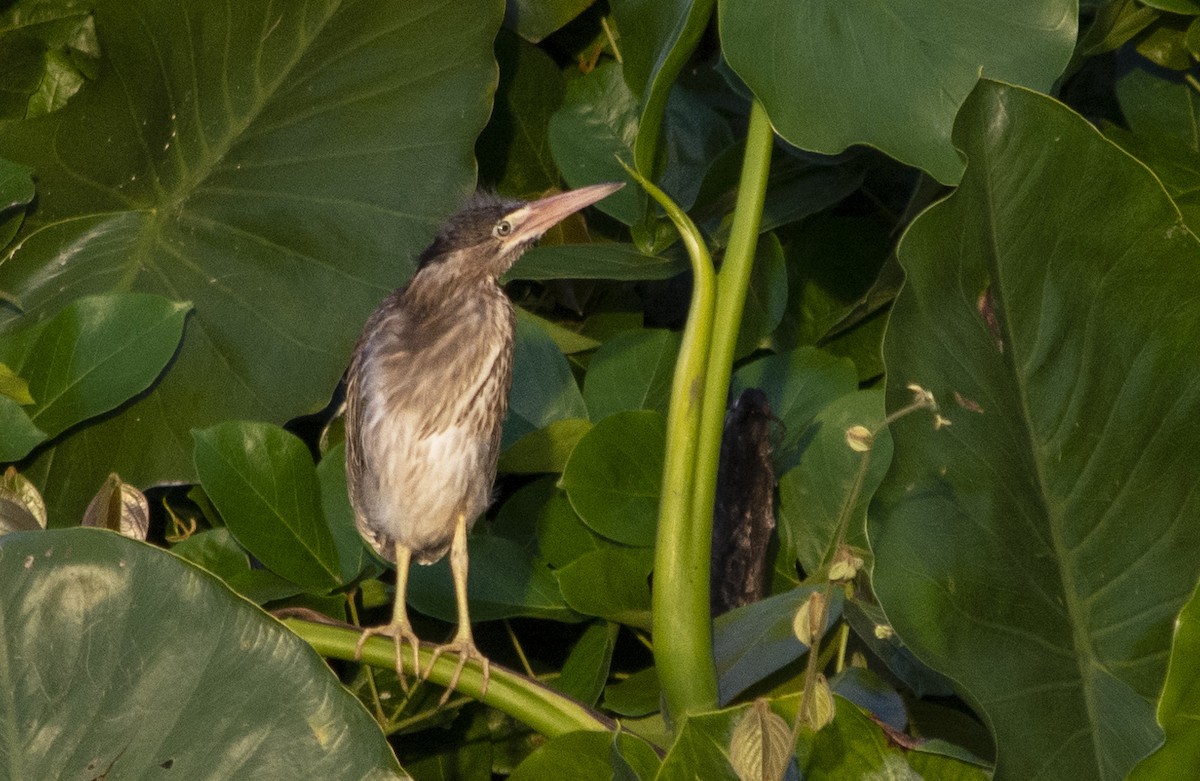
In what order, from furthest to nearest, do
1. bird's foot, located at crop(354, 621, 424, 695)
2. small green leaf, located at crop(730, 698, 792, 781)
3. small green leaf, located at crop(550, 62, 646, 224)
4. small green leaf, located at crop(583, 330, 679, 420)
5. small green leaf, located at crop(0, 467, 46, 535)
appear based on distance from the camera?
1. small green leaf, located at crop(550, 62, 646, 224)
2. small green leaf, located at crop(583, 330, 679, 420)
3. small green leaf, located at crop(0, 467, 46, 535)
4. bird's foot, located at crop(354, 621, 424, 695)
5. small green leaf, located at crop(730, 698, 792, 781)

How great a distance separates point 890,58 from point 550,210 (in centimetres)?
57

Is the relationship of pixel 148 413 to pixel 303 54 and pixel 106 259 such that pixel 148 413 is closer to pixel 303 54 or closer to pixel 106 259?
pixel 106 259

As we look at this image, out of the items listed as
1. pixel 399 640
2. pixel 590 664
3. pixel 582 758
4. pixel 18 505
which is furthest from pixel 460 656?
pixel 18 505

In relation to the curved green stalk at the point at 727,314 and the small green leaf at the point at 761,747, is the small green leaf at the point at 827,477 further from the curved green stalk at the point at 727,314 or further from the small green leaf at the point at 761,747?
the small green leaf at the point at 761,747

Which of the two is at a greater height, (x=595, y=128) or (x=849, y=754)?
(x=595, y=128)

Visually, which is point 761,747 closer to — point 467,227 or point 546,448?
point 546,448

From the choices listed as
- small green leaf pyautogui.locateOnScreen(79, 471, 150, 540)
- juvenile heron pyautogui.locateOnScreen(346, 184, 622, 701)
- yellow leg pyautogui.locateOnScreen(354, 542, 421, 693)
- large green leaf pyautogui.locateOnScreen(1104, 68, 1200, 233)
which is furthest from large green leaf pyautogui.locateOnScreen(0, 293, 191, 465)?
large green leaf pyautogui.locateOnScreen(1104, 68, 1200, 233)

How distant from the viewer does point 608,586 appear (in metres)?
1.72

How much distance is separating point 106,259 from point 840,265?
104 centimetres

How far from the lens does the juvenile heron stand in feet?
6.28

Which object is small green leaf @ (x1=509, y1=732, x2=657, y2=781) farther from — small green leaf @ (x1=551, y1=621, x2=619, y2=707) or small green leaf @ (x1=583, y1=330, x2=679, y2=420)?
small green leaf @ (x1=583, y1=330, x2=679, y2=420)

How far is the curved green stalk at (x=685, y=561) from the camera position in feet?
4.64

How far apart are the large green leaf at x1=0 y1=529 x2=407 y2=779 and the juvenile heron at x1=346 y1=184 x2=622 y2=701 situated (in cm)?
48

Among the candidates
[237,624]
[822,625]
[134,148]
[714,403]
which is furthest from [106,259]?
[822,625]
